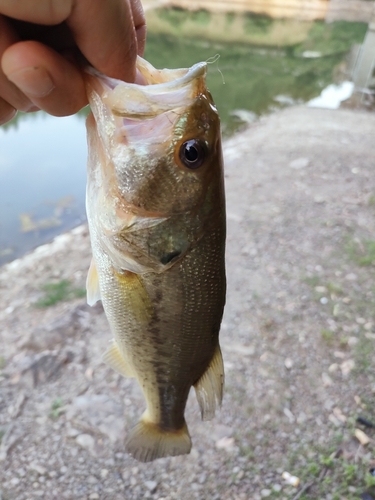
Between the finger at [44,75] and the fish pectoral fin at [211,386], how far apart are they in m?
1.07

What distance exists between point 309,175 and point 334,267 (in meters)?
2.63

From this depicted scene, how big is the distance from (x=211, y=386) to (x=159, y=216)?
2.61 ft

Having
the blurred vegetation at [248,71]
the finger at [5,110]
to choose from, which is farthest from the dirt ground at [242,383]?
the blurred vegetation at [248,71]

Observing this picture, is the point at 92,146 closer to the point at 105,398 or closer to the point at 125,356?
the point at 125,356

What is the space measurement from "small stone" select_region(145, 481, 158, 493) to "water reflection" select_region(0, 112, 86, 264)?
397 centimetres

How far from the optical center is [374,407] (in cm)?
316

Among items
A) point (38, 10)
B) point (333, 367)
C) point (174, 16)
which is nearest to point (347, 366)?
point (333, 367)

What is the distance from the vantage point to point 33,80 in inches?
42.7

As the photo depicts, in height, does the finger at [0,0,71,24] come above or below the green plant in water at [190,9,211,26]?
Answer: above

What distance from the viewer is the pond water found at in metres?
6.72

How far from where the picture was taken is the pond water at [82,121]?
672 centimetres

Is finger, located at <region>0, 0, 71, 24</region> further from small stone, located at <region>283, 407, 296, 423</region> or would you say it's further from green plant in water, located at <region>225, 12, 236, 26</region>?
green plant in water, located at <region>225, 12, 236, 26</region>

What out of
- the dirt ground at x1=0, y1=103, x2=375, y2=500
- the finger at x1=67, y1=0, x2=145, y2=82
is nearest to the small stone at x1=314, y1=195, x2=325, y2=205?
the dirt ground at x1=0, y1=103, x2=375, y2=500

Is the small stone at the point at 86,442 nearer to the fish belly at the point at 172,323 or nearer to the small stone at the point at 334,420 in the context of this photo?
the fish belly at the point at 172,323
